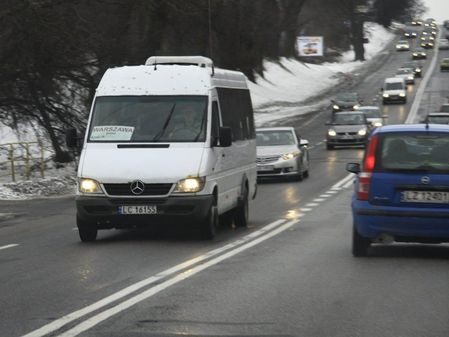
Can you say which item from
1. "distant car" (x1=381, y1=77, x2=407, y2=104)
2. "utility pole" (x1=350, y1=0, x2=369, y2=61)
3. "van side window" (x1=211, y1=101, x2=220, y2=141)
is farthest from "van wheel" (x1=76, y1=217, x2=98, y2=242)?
"utility pole" (x1=350, y1=0, x2=369, y2=61)

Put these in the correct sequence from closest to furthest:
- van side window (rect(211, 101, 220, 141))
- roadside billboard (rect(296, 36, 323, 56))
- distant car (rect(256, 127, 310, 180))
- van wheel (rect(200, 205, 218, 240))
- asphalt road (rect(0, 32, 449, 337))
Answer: asphalt road (rect(0, 32, 449, 337)), van wheel (rect(200, 205, 218, 240)), van side window (rect(211, 101, 220, 141)), distant car (rect(256, 127, 310, 180)), roadside billboard (rect(296, 36, 323, 56))

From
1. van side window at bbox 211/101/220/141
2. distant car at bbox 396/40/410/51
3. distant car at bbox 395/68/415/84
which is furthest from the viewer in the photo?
distant car at bbox 396/40/410/51

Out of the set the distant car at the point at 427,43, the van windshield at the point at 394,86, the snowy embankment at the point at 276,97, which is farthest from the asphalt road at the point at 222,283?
the distant car at the point at 427,43

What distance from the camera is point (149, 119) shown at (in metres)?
14.8

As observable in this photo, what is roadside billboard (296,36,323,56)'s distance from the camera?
4525 inches

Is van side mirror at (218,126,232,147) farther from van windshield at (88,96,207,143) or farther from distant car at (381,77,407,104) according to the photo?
distant car at (381,77,407,104)

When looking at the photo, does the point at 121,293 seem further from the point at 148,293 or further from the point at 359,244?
the point at 359,244

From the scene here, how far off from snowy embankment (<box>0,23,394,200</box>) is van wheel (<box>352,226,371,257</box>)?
13906 mm

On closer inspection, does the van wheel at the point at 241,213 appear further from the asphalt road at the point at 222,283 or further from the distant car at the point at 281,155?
the distant car at the point at 281,155

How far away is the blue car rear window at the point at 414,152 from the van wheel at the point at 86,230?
13.9 feet

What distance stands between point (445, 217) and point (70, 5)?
60.3 ft

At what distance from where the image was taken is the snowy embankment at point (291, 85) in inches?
2633

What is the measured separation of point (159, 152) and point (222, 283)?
4251 mm

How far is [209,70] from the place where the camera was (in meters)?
15.6
